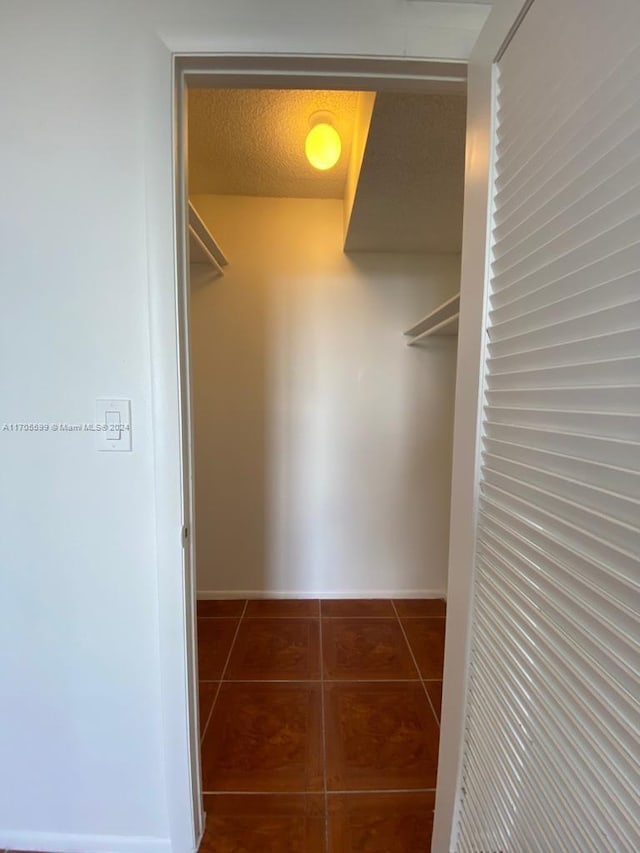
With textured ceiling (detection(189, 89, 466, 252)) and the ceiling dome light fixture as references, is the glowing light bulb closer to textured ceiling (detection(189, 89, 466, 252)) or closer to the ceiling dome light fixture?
the ceiling dome light fixture

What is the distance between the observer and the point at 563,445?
0.54m

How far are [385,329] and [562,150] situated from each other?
1.74 metres

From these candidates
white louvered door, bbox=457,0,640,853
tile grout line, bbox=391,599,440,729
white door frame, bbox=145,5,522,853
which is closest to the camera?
white louvered door, bbox=457,0,640,853

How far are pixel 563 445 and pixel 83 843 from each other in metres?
1.69

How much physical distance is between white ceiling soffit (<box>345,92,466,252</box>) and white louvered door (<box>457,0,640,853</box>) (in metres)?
0.52

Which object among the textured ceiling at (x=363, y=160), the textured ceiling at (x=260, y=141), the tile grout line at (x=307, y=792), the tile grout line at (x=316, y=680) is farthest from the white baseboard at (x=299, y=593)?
the textured ceiling at (x=260, y=141)

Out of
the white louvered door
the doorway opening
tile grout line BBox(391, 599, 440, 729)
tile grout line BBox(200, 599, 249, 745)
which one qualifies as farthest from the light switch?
tile grout line BBox(391, 599, 440, 729)

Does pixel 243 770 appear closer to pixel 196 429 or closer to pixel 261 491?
pixel 261 491

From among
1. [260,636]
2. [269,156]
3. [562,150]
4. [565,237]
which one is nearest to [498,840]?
[565,237]

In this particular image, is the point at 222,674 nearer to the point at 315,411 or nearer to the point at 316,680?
the point at 316,680

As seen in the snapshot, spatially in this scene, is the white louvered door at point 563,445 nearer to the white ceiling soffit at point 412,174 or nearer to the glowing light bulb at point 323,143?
the white ceiling soffit at point 412,174

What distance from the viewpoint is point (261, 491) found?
235 cm

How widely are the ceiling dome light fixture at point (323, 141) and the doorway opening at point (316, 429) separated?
17cm

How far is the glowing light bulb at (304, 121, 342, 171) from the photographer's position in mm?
1458
